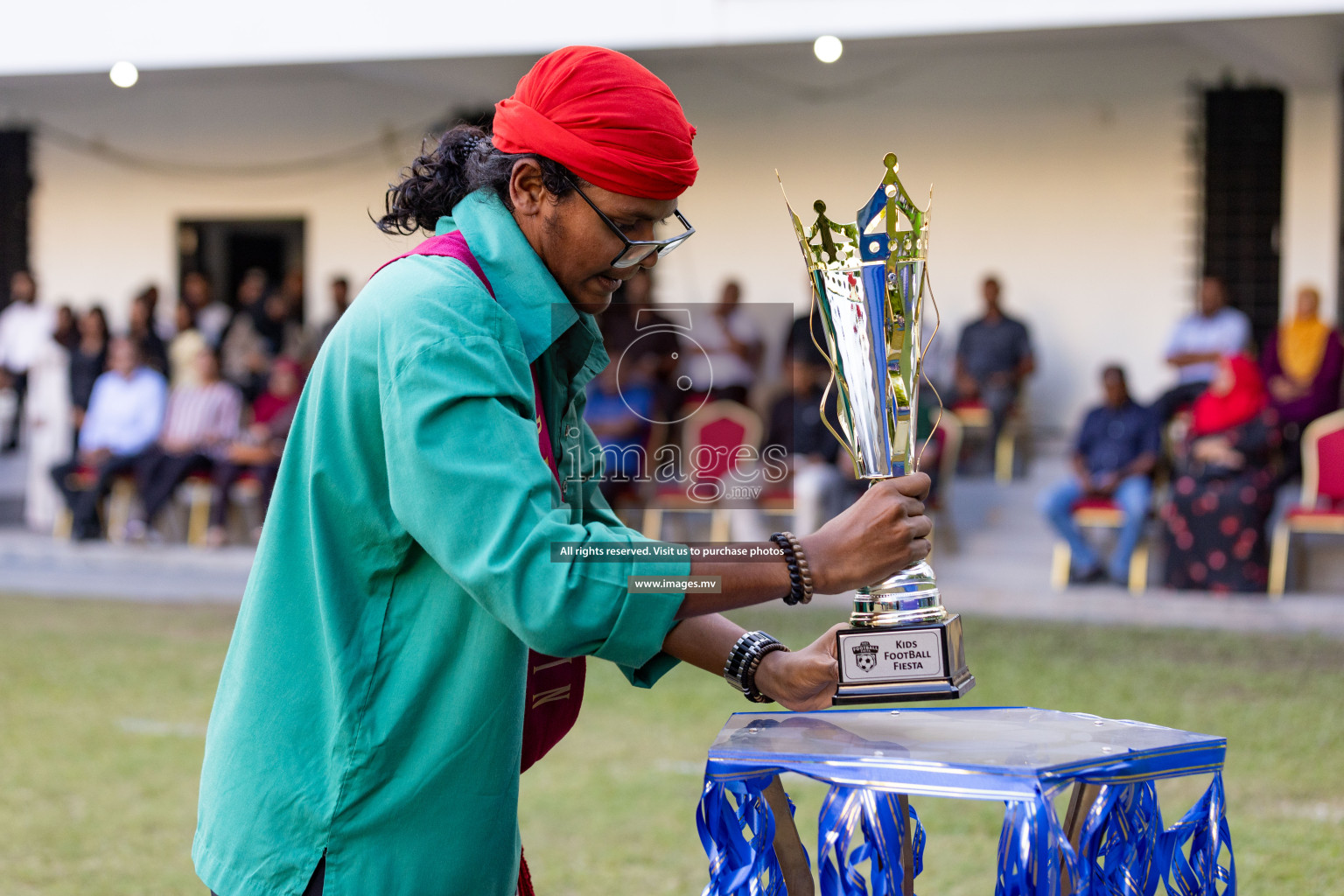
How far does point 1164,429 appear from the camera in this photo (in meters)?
9.10

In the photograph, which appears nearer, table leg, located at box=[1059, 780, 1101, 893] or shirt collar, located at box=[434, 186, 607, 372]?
shirt collar, located at box=[434, 186, 607, 372]

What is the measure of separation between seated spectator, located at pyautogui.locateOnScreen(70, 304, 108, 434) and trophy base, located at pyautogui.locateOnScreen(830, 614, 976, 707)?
36.4 feet

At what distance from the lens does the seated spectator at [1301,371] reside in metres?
8.95

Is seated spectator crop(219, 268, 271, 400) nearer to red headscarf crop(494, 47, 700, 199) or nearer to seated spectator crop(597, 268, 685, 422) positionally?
seated spectator crop(597, 268, 685, 422)

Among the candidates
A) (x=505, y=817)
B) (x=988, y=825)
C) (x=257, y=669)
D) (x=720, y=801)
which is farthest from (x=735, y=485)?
(x=988, y=825)

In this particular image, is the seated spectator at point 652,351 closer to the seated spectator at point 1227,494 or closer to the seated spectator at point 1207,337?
the seated spectator at point 1227,494

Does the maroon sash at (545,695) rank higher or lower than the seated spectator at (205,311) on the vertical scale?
lower

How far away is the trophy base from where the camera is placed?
1876 millimetres

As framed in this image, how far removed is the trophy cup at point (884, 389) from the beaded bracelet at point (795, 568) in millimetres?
280

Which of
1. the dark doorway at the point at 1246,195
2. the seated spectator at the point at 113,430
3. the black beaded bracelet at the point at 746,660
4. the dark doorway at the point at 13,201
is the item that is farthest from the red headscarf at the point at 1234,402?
the dark doorway at the point at 13,201

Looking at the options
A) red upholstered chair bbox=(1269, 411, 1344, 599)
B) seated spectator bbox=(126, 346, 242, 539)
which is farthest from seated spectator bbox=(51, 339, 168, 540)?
red upholstered chair bbox=(1269, 411, 1344, 599)

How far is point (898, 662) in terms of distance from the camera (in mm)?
1885

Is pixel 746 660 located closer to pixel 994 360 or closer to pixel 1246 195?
pixel 994 360

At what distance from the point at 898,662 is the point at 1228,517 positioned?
22.5ft
